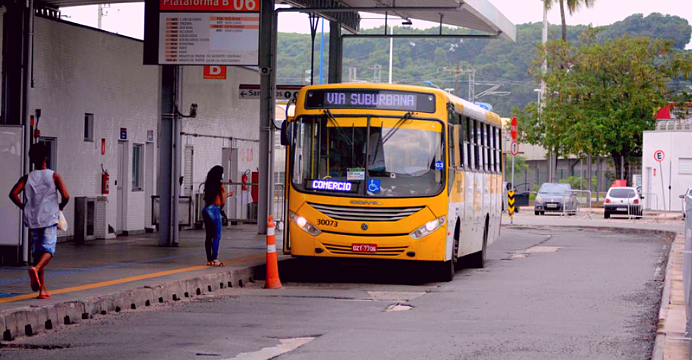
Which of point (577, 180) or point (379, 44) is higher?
point (379, 44)

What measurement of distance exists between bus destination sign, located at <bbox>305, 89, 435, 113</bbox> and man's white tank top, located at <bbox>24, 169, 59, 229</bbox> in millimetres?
5949

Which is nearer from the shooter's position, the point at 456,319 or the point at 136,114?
the point at 456,319

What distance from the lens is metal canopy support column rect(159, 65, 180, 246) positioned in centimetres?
2236

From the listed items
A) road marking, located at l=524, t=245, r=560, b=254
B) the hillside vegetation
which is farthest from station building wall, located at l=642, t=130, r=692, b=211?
the hillside vegetation

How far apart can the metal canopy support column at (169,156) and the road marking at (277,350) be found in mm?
11423

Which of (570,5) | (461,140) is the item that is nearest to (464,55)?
(570,5)

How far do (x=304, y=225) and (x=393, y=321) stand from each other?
513cm

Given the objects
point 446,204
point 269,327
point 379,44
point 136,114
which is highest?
point 379,44

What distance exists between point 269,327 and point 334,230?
5.48m

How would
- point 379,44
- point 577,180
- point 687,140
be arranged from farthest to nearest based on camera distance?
point 379,44
point 577,180
point 687,140

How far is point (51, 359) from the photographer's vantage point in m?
→ 9.87

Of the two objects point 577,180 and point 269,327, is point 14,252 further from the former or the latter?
point 577,180

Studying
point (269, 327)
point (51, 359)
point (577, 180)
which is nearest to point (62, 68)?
point (269, 327)

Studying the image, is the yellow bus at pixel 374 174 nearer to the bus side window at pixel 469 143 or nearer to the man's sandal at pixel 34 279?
the bus side window at pixel 469 143
